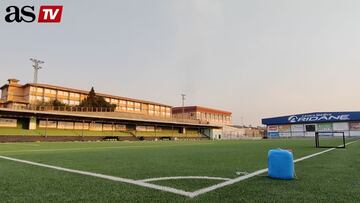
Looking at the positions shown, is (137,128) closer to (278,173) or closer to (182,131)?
(182,131)

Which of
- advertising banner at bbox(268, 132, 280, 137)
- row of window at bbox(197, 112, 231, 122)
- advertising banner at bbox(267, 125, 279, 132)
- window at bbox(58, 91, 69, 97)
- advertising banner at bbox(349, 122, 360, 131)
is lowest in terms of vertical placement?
advertising banner at bbox(268, 132, 280, 137)

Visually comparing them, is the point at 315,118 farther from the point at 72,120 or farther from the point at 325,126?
the point at 72,120

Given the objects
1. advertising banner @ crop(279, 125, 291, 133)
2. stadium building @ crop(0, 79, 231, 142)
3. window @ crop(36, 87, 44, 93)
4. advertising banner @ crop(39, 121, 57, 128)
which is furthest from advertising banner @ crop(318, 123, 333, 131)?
window @ crop(36, 87, 44, 93)

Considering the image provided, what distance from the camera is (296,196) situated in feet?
12.0

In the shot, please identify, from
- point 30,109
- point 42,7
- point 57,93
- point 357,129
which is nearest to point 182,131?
point 57,93

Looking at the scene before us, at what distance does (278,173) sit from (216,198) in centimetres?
202

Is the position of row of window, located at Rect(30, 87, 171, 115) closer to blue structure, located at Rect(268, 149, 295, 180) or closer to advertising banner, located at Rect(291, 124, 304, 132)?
advertising banner, located at Rect(291, 124, 304, 132)

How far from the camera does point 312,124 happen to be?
80875 mm

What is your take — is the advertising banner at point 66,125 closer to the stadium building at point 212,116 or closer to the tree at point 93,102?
the tree at point 93,102

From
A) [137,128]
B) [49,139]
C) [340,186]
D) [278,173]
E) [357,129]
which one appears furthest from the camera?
[357,129]

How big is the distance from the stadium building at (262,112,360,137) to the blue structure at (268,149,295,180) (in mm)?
76101

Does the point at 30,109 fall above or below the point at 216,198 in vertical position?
above

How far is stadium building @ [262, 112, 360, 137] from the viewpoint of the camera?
74625mm

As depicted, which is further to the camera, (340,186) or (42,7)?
(42,7)
